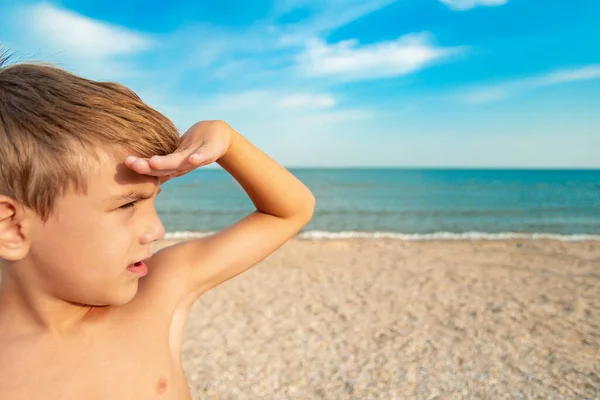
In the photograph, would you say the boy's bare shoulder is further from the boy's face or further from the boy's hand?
the boy's hand

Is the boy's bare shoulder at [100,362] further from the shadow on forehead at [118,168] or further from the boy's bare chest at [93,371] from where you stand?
the shadow on forehead at [118,168]

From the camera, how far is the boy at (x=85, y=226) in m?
1.39

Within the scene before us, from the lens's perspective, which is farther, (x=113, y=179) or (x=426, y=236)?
(x=426, y=236)

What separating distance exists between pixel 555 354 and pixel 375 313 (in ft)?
7.30

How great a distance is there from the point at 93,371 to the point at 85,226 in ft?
1.73

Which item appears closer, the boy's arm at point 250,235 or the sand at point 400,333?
the boy's arm at point 250,235

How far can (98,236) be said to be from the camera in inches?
55.8

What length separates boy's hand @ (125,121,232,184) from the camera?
133 cm

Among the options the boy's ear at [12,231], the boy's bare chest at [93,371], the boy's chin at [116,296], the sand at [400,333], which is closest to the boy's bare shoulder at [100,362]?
the boy's bare chest at [93,371]

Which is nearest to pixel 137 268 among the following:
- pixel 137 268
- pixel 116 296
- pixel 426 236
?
pixel 137 268

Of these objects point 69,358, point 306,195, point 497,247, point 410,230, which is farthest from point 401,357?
point 410,230

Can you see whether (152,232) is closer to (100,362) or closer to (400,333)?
(100,362)

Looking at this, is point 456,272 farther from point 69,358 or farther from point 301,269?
point 69,358

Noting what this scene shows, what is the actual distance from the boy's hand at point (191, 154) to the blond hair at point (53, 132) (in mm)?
131
